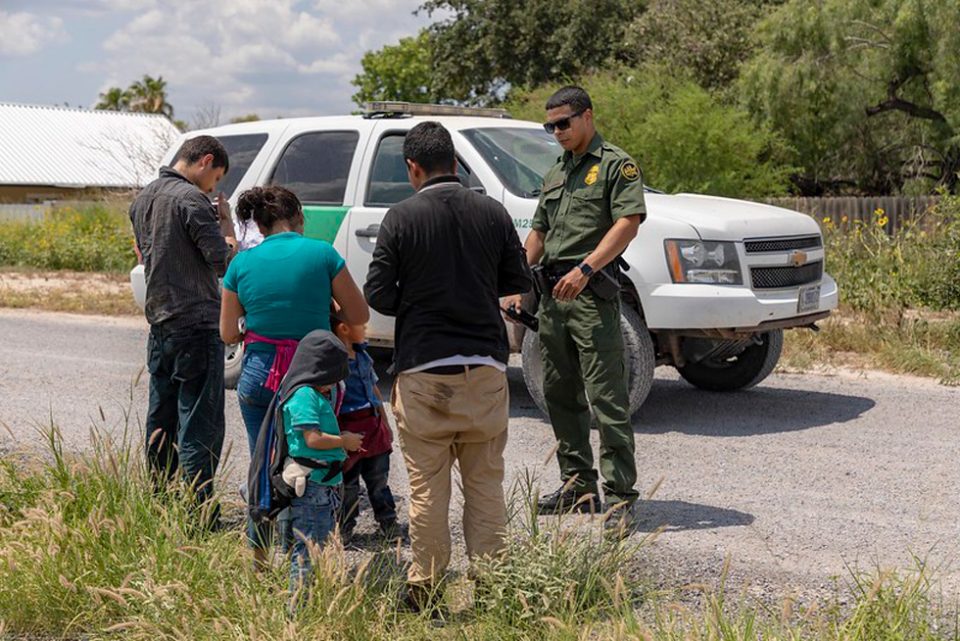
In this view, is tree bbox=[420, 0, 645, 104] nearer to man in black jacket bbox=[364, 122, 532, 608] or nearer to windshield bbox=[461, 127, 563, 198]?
windshield bbox=[461, 127, 563, 198]

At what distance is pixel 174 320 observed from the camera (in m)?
5.80

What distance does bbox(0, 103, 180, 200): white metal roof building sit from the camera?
50.9 meters

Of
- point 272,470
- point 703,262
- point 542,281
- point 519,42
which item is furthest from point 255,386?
point 519,42

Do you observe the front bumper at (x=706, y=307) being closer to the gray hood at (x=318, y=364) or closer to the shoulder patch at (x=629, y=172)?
the shoulder patch at (x=629, y=172)

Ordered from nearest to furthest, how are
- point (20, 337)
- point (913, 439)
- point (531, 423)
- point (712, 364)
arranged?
point (913, 439)
point (531, 423)
point (712, 364)
point (20, 337)

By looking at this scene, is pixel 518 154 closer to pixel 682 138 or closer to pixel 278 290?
pixel 278 290

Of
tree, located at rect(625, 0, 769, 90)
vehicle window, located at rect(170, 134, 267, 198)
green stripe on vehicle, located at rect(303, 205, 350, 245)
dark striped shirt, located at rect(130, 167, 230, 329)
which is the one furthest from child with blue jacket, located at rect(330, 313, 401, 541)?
tree, located at rect(625, 0, 769, 90)

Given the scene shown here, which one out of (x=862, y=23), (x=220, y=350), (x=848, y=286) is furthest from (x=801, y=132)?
(x=220, y=350)

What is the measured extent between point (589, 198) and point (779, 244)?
272cm

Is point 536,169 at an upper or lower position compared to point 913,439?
upper

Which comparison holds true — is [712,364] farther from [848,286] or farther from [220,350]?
[220,350]

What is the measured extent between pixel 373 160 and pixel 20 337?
630 centimetres

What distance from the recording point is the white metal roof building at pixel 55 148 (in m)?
50.9

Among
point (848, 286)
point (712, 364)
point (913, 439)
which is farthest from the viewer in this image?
point (848, 286)
